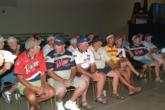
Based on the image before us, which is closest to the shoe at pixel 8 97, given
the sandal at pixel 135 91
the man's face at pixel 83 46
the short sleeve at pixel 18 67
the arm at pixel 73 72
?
the short sleeve at pixel 18 67

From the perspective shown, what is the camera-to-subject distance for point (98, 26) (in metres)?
10.3

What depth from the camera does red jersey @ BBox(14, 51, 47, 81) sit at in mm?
4008

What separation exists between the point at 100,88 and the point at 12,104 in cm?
145

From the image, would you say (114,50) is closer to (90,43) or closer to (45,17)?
(90,43)

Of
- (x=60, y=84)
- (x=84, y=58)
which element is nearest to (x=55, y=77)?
(x=60, y=84)

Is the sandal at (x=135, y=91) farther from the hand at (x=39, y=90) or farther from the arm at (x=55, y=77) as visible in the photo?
the hand at (x=39, y=90)

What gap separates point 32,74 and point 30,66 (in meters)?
0.12

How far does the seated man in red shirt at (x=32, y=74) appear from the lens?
13.1ft

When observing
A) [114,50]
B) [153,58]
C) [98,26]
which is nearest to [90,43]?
[114,50]

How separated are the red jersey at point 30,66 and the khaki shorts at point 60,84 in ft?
0.88

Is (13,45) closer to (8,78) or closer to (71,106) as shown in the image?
(8,78)

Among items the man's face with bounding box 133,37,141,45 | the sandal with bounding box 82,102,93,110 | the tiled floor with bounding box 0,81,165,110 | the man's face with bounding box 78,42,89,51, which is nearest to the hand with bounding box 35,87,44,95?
the tiled floor with bounding box 0,81,165,110

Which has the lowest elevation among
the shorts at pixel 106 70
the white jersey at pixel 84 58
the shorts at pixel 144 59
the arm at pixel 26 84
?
the shorts at pixel 144 59

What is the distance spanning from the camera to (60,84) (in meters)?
4.30
